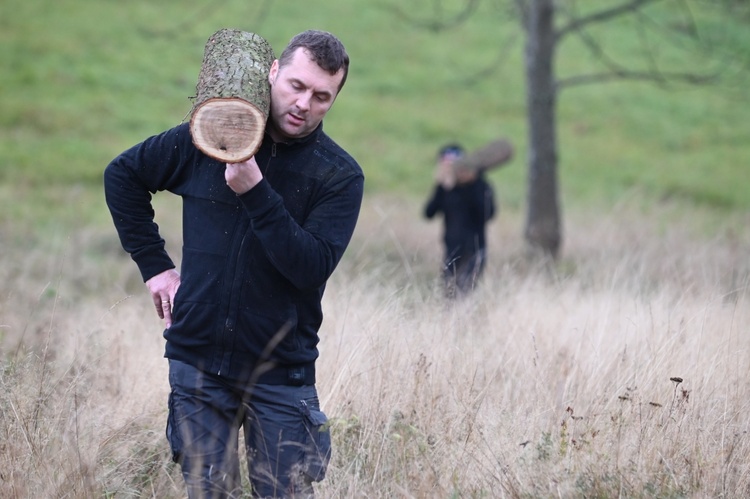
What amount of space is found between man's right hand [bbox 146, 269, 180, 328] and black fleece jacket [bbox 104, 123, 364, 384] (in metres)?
0.13

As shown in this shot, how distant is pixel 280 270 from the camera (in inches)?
120

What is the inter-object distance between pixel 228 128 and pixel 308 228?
448 mm

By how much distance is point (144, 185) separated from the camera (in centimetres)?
340

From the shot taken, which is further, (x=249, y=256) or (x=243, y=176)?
(x=249, y=256)

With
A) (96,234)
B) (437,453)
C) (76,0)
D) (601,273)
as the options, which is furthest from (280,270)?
(76,0)

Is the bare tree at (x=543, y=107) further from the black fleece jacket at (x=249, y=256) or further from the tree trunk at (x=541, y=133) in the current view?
the black fleece jacket at (x=249, y=256)

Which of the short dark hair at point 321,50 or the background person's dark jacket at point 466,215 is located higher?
the short dark hair at point 321,50

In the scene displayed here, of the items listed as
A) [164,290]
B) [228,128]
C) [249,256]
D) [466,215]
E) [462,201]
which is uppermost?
[228,128]

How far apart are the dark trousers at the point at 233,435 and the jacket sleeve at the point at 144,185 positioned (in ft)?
1.58

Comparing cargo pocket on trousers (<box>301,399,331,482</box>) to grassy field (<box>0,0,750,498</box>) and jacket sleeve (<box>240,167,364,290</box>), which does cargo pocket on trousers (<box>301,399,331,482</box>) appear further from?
jacket sleeve (<box>240,167,364,290</box>)

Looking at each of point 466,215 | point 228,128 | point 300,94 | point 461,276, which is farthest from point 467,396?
point 466,215

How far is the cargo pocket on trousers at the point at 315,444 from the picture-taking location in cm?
324

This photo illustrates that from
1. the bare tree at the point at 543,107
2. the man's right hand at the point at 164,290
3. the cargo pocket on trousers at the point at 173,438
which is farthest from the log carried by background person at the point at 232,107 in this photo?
the bare tree at the point at 543,107

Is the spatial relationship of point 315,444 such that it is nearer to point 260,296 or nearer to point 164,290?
point 260,296
